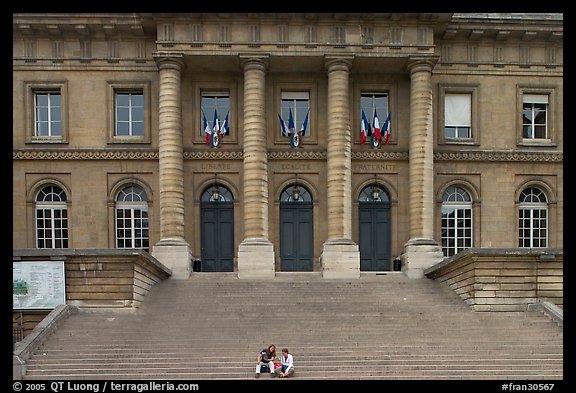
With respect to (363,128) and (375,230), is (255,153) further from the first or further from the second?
(375,230)

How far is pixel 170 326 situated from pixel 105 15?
14747 mm

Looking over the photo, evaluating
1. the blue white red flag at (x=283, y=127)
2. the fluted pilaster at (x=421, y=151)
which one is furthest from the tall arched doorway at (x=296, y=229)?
the fluted pilaster at (x=421, y=151)

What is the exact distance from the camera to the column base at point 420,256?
1037 inches

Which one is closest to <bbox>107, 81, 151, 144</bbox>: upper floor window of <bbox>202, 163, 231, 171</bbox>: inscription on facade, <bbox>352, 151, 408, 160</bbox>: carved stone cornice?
<bbox>202, 163, 231, 171</bbox>: inscription on facade

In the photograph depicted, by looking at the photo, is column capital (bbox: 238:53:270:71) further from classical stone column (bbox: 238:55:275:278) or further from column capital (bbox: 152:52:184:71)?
Result: column capital (bbox: 152:52:184:71)

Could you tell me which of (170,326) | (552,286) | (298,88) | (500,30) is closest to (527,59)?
(500,30)

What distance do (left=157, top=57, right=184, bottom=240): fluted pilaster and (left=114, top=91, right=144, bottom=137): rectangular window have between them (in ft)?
6.76

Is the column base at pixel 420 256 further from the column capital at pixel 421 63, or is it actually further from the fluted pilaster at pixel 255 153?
the column capital at pixel 421 63

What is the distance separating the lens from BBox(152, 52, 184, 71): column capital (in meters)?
26.5

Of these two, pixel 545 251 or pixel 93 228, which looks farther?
pixel 93 228

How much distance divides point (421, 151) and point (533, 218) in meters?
6.44

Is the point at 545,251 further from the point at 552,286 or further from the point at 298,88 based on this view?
the point at 298,88

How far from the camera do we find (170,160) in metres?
26.7

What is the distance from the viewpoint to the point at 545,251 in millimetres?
20766
